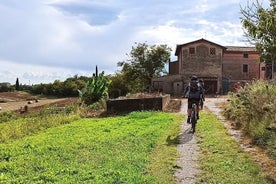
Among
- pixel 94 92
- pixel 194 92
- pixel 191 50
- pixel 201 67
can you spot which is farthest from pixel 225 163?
pixel 191 50

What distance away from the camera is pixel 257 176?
8148mm

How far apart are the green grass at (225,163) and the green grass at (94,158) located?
0.78 meters

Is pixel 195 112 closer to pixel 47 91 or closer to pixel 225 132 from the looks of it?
pixel 225 132

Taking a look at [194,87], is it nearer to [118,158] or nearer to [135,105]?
[118,158]

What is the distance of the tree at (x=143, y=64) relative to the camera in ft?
198

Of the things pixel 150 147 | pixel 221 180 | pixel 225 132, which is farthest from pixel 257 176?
pixel 225 132

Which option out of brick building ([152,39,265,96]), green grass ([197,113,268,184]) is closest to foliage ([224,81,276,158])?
green grass ([197,113,268,184])

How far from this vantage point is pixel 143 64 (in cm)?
6022

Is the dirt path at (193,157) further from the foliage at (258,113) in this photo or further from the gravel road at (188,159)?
the foliage at (258,113)

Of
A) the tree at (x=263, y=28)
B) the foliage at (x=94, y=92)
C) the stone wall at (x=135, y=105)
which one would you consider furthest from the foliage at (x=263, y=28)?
the foliage at (x=94, y=92)

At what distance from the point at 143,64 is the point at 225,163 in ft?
168

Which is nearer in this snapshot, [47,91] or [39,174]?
[39,174]

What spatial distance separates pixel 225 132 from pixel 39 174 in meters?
7.88

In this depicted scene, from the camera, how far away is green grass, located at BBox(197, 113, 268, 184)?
797 cm
